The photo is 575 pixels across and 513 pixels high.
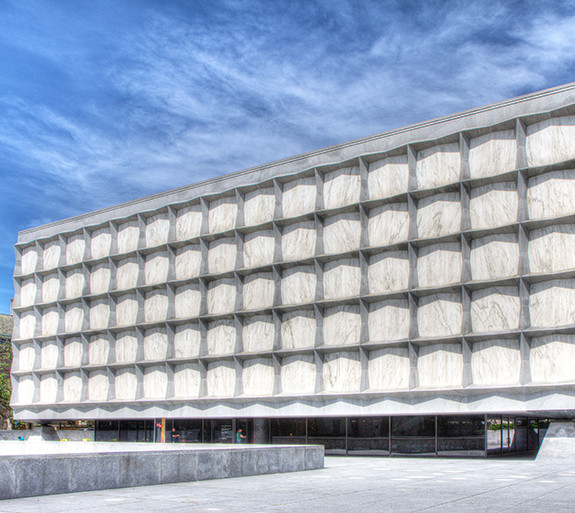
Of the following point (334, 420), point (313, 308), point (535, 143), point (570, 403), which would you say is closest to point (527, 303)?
point (570, 403)

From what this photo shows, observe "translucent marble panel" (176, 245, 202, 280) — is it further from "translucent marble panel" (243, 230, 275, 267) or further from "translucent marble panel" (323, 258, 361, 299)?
"translucent marble panel" (323, 258, 361, 299)

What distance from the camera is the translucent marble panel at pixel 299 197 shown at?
44125mm

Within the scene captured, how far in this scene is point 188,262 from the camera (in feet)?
165

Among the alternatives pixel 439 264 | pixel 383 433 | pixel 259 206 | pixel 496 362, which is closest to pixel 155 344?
pixel 259 206

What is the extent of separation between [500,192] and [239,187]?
1795 cm

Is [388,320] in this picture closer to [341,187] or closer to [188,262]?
[341,187]

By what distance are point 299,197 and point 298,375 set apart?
1120 cm

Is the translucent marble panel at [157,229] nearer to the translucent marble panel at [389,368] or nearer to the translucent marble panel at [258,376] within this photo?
the translucent marble panel at [258,376]

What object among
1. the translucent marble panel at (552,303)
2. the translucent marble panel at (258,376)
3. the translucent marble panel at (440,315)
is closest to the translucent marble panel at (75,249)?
the translucent marble panel at (258,376)

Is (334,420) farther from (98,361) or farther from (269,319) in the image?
(98,361)

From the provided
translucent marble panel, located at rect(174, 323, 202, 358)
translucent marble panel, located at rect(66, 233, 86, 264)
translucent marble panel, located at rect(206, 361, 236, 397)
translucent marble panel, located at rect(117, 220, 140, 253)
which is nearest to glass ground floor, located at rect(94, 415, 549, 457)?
translucent marble panel, located at rect(206, 361, 236, 397)

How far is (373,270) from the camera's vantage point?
135ft

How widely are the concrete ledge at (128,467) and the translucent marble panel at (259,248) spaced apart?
70.3 feet

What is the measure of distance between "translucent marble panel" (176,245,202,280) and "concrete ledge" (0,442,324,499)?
25.8 meters
